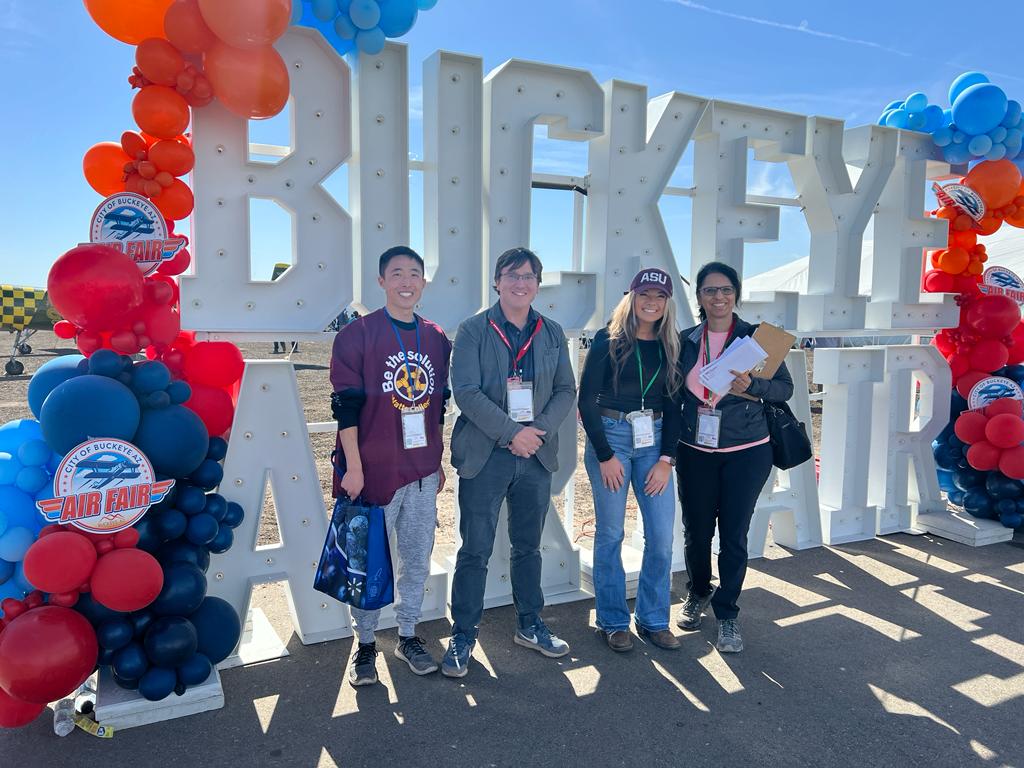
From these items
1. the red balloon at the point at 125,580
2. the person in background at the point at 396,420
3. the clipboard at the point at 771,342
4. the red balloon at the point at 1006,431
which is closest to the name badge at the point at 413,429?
the person in background at the point at 396,420

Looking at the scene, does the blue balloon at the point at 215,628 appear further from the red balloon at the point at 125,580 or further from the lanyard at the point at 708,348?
the lanyard at the point at 708,348

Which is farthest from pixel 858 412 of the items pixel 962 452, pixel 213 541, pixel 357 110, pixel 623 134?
pixel 213 541

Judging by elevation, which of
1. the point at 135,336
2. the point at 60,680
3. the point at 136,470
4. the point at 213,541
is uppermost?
the point at 135,336

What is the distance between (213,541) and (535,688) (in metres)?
1.57

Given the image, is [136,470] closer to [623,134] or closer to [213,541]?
[213,541]

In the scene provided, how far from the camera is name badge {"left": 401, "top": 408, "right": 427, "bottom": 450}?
314cm

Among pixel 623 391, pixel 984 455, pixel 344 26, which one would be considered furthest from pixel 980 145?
pixel 344 26

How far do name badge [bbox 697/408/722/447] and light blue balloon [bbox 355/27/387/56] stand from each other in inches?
94.6

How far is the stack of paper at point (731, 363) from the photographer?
11.3 ft

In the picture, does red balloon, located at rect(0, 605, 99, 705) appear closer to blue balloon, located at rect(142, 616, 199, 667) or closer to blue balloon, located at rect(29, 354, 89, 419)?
blue balloon, located at rect(142, 616, 199, 667)

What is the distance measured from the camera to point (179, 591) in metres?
2.94

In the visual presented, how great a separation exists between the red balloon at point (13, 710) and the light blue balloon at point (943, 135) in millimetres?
6481

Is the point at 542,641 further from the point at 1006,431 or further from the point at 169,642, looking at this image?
the point at 1006,431

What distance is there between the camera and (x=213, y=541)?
320 cm
